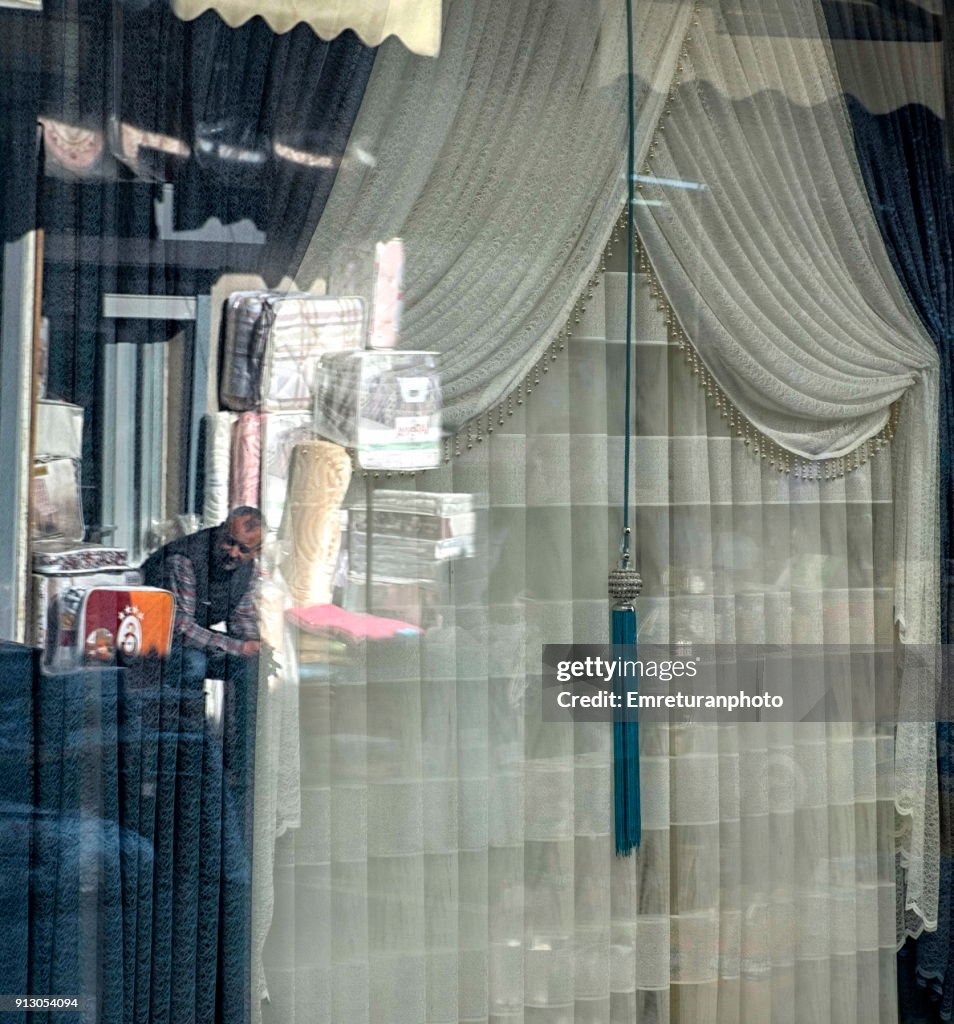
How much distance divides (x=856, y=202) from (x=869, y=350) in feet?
0.93

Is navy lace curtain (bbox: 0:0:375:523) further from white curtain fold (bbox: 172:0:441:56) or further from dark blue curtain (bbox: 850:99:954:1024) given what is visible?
dark blue curtain (bbox: 850:99:954:1024)

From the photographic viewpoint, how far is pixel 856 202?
218 centimetres

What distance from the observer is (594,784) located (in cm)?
208

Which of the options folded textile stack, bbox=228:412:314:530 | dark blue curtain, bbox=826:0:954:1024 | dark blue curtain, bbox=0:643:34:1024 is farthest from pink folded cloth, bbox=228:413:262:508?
dark blue curtain, bbox=826:0:954:1024

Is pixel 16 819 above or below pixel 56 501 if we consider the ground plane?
below

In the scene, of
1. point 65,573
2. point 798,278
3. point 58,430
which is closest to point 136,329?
point 58,430

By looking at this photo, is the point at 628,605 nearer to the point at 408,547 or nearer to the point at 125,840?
the point at 408,547

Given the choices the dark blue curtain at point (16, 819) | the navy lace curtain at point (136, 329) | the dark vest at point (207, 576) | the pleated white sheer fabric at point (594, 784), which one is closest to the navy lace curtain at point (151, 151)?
the navy lace curtain at point (136, 329)

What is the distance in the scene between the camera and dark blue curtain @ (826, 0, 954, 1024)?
2176mm

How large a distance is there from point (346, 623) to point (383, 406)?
0.38 meters

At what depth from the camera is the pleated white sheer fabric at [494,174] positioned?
1.97m

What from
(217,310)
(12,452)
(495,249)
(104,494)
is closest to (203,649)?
(104,494)

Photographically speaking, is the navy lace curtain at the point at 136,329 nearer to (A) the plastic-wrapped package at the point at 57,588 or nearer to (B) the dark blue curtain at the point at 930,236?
(A) the plastic-wrapped package at the point at 57,588

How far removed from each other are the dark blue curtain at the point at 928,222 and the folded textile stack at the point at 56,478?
1.53m
